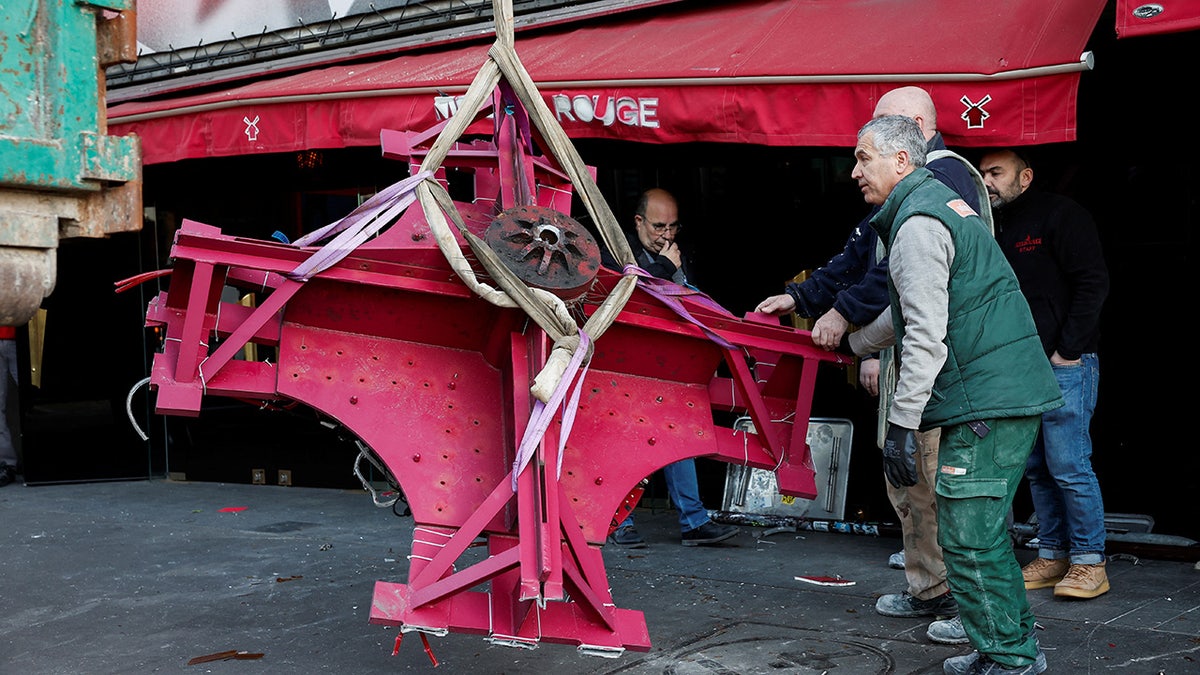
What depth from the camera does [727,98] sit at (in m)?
5.74

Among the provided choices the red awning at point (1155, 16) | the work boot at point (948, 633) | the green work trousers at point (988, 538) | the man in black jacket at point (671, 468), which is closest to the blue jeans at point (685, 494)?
the man in black jacket at point (671, 468)

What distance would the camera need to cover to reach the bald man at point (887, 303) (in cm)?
463

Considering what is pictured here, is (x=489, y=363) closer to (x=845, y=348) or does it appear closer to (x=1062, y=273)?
(x=845, y=348)

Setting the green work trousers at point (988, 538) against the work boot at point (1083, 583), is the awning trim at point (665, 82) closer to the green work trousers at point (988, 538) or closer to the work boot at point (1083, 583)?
the green work trousers at point (988, 538)

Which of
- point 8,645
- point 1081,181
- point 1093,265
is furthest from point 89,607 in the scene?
point 1081,181

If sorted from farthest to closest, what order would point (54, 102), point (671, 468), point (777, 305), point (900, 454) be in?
point (671, 468) < point (777, 305) < point (900, 454) < point (54, 102)

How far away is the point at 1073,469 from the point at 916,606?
0.94 meters

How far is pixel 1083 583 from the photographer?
507 cm

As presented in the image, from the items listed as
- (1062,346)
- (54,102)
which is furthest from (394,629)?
(1062,346)

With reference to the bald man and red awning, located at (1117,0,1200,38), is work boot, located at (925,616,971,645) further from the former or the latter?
red awning, located at (1117,0,1200,38)

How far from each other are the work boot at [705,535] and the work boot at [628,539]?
241mm

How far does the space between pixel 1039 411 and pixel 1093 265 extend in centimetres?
158

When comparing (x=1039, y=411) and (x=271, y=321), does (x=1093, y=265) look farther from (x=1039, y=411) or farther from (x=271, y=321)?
(x=271, y=321)

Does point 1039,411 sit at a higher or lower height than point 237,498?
higher
